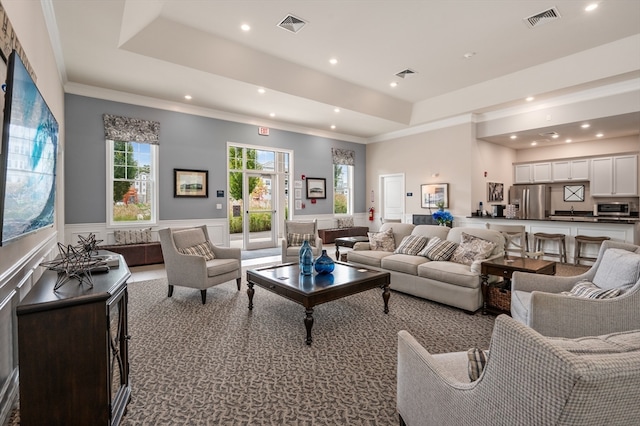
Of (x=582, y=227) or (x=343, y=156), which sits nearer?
(x=582, y=227)

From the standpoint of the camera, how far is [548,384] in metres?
0.80

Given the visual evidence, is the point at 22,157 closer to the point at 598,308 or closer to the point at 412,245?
the point at 598,308

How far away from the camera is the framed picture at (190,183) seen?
6.80 m

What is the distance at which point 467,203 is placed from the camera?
7.79 m

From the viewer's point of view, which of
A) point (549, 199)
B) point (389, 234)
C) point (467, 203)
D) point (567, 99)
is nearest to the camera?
point (389, 234)

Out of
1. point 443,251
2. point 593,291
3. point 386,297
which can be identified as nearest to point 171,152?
point 386,297

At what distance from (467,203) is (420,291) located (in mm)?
4596

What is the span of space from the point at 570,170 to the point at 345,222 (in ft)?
20.7

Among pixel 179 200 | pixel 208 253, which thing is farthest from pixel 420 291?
pixel 179 200

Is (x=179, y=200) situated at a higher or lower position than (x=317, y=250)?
higher

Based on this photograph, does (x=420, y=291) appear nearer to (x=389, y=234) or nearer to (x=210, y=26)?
(x=389, y=234)

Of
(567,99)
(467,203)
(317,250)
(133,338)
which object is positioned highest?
(567,99)

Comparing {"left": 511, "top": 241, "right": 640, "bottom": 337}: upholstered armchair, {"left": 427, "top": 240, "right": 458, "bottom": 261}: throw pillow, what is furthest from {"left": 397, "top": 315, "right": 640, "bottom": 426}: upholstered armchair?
{"left": 427, "top": 240, "right": 458, "bottom": 261}: throw pillow

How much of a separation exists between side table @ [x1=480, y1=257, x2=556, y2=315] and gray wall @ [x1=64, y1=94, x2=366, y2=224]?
578 cm
